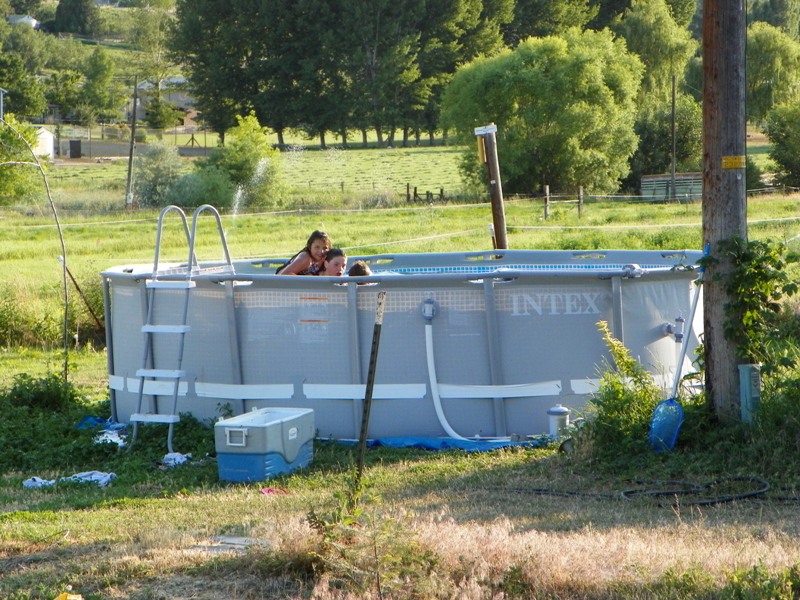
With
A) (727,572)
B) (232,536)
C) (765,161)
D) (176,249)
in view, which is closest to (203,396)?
(232,536)

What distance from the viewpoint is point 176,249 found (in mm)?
35969

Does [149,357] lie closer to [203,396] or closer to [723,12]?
[203,396]

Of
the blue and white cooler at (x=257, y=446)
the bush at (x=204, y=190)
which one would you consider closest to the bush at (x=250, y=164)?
the bush at (x=204, y=190)

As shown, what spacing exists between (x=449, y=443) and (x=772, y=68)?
258 ft

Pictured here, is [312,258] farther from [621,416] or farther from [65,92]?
[65,92]

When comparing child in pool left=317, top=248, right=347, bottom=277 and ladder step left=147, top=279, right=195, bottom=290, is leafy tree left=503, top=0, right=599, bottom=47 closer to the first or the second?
child in pool left=317, top=248, right=347, bottom=277

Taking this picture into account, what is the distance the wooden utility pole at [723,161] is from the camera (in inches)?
351

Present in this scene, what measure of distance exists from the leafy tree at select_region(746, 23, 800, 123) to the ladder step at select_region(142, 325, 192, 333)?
77.2 meters

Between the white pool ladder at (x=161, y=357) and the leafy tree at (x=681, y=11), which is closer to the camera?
the white pool ladder at (x=161, y=357)

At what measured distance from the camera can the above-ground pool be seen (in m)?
10.4

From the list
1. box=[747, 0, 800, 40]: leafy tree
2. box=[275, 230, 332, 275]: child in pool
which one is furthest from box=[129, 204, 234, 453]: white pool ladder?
box=[747, 0, 800, 40]: leafy tree

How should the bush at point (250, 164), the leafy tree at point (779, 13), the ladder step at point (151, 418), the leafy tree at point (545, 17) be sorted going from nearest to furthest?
the ladder step at point (151, 418)
the bush at point (250, 164)
the leafy tree at point (545, 17)
the leafy tree at point (779, 13)

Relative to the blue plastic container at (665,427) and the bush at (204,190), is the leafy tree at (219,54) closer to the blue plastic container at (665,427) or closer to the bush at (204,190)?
the bush at (204,190)

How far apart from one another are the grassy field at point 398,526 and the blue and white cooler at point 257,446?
17 centimetres
